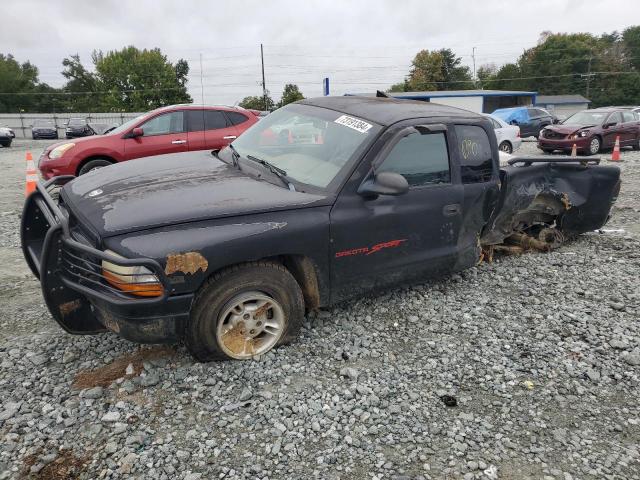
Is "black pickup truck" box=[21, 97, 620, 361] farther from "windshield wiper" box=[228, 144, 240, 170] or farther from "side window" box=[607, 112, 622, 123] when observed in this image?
"side window" box=[607, 112, 622, 123]

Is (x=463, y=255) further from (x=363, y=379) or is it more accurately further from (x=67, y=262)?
(x=67, y=262)

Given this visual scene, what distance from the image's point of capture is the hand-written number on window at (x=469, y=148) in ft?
13.9

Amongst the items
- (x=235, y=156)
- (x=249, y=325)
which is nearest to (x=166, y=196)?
(x=249, y=325)

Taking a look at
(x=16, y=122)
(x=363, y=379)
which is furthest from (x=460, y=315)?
(x=16, y=122)

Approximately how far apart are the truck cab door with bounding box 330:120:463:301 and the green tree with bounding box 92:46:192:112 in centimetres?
7207

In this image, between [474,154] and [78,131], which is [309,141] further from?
[78,131]

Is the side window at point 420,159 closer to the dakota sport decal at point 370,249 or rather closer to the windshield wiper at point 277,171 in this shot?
the dakota sport decal at point 370,249

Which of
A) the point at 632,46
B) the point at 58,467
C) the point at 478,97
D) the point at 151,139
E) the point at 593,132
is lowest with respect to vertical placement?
the point at 58,467

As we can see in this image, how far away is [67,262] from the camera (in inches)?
119

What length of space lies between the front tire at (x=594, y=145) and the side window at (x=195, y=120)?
12348 millimetres

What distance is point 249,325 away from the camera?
3344 mm

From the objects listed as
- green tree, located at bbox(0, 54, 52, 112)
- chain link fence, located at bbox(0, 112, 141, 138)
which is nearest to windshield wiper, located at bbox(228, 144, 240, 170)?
chain link fence, located at bbox(0, 112, 141, 138)

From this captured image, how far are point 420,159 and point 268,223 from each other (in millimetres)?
1480

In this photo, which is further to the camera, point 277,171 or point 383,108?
point 383,108
